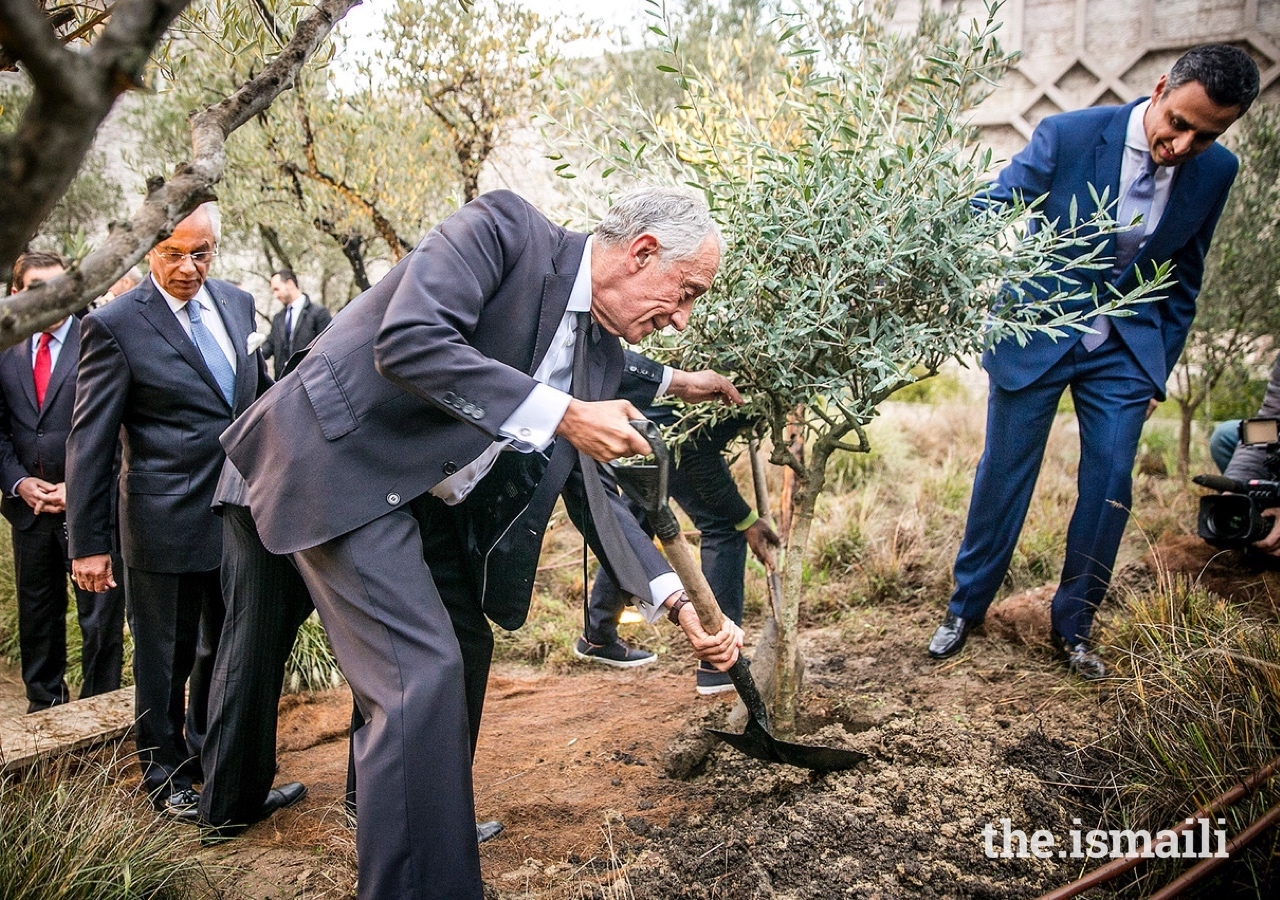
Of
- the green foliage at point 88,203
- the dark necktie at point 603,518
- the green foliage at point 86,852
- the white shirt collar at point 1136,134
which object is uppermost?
the green foliage at point 88,203

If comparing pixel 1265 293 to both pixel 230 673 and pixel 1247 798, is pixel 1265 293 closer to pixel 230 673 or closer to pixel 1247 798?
pixel 1247 798

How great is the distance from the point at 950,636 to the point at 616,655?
1725 millimetres

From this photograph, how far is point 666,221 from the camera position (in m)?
2.50

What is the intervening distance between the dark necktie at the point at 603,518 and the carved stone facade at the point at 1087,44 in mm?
10560

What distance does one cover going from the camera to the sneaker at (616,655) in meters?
4.79

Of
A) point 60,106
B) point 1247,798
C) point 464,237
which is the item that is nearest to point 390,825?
A: point 464,237

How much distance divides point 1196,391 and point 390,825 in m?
7.81

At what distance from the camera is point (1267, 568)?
4.00 m

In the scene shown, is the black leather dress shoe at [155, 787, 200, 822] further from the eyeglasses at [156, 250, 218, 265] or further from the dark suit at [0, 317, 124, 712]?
the eyeglasses at [156, 250, 218, 265]

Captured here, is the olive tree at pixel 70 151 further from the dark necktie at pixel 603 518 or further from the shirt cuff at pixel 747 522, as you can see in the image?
the shirt cuff at pixel 747 522

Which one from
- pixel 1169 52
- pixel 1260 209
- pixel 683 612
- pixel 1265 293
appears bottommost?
pixel 683 612

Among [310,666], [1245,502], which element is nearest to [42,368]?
[310,666]

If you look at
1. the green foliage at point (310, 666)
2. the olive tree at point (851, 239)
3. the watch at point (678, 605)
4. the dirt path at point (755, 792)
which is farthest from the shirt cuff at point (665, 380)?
the green foliage at point (310, 666)

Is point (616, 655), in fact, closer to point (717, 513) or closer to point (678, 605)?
point (717, 513)
